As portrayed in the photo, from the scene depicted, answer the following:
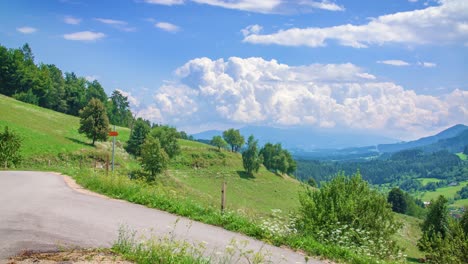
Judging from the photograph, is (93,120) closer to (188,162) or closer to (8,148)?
(8,148)

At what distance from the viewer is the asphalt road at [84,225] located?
9953 mm

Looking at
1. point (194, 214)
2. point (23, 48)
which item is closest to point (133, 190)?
point (194, 214)

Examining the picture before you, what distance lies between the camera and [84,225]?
39.6 feet

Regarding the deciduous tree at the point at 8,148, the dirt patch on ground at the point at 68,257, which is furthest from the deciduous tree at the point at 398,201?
the dirt patch on ground at the point at 68,257

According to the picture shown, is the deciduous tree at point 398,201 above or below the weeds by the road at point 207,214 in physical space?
below

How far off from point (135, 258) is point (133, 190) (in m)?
10.7

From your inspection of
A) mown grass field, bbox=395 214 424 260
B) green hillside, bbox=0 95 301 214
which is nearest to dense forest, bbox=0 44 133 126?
green hillside, bbox=0 95 301 214

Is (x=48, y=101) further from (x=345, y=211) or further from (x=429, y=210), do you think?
(x=345, y=211)

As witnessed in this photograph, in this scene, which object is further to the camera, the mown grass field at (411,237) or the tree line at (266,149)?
the tree line at (266,149)

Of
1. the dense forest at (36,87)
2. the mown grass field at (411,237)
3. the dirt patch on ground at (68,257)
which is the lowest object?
the mown grass field at (411,237)

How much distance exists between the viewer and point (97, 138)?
6912 centimetres

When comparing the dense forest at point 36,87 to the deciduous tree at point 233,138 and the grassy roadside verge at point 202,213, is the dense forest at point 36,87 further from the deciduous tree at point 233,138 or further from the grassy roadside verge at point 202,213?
the grassy roadside verge at point 202,213

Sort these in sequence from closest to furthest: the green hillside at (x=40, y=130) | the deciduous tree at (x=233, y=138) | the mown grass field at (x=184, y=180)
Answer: the mown grass field at (x=184, y=180), the green hillside at (x=40, y=130), the deciduous tree at (x=233, y=138)

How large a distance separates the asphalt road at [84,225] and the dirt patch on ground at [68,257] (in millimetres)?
386
